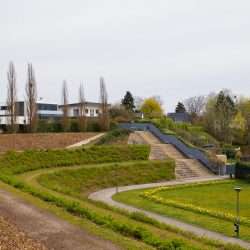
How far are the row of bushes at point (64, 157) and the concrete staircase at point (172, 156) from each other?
1.37 m

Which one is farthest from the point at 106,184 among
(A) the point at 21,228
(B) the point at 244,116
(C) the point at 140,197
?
(B) the point at 244,116

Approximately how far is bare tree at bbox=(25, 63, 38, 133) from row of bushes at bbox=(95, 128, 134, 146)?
7428mm

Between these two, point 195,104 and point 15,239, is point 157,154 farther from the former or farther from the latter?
point 195,104

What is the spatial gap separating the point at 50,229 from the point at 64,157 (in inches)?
593

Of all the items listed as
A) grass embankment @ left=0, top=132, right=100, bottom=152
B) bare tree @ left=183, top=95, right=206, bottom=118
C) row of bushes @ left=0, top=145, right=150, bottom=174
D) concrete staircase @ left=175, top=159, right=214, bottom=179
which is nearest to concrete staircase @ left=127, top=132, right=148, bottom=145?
row of bushes @ left=0, top=145, right=150, bottom=174

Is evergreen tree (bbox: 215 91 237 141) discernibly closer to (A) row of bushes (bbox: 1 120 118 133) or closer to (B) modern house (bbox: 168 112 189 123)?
(B) modern house (bbox: 168 112 189 123)

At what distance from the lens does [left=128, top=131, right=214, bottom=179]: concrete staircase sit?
79.2ft

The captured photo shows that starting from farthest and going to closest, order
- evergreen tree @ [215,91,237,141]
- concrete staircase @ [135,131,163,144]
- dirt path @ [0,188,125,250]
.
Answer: evergreen tree @ [215,91,237,141]
concrete staircase @ [135,131,163,144]
dirt path @ [0,188,125,250]

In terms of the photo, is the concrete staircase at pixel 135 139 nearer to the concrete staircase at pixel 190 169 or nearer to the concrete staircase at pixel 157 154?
the concrete staircase at pixel 157 154

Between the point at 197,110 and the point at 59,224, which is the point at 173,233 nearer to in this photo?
the point at 59,224

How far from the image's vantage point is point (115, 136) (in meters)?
32.1

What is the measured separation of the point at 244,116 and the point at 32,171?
41804 mm

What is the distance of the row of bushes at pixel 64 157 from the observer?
19.5m

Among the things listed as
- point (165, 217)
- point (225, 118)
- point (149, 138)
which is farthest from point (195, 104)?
point (165, 217)
